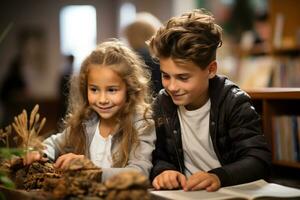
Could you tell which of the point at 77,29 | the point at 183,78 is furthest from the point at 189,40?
the point at 77,29

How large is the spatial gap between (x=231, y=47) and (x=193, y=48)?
11.9 ft

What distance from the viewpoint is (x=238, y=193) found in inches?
54.4

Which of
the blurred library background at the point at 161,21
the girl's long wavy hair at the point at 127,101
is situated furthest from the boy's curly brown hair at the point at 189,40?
the blurred library background at the point at 161,21

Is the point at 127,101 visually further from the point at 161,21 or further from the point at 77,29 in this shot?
the point at 77,29

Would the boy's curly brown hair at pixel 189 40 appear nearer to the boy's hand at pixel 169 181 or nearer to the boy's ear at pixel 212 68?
the boy's ear at pixel 212 68

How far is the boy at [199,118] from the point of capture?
159 centimetres

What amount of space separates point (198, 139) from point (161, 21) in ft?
15.8

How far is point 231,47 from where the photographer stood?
5.16 m

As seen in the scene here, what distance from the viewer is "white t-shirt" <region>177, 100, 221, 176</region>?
1745 mm

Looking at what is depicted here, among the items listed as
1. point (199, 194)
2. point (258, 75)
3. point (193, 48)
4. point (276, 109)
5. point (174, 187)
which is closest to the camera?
point (199, 194)

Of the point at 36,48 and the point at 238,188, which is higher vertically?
the point at 36,48

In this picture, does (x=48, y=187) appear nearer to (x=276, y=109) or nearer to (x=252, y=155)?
(x=252, y=155)

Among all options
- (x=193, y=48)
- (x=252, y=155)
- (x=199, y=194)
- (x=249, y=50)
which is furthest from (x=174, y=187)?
(x=249, y=50)

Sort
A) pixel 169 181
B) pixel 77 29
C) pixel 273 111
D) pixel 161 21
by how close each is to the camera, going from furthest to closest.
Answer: pixel 77 29, pixel 161 21, pixel 273 111, pixel 169 181
